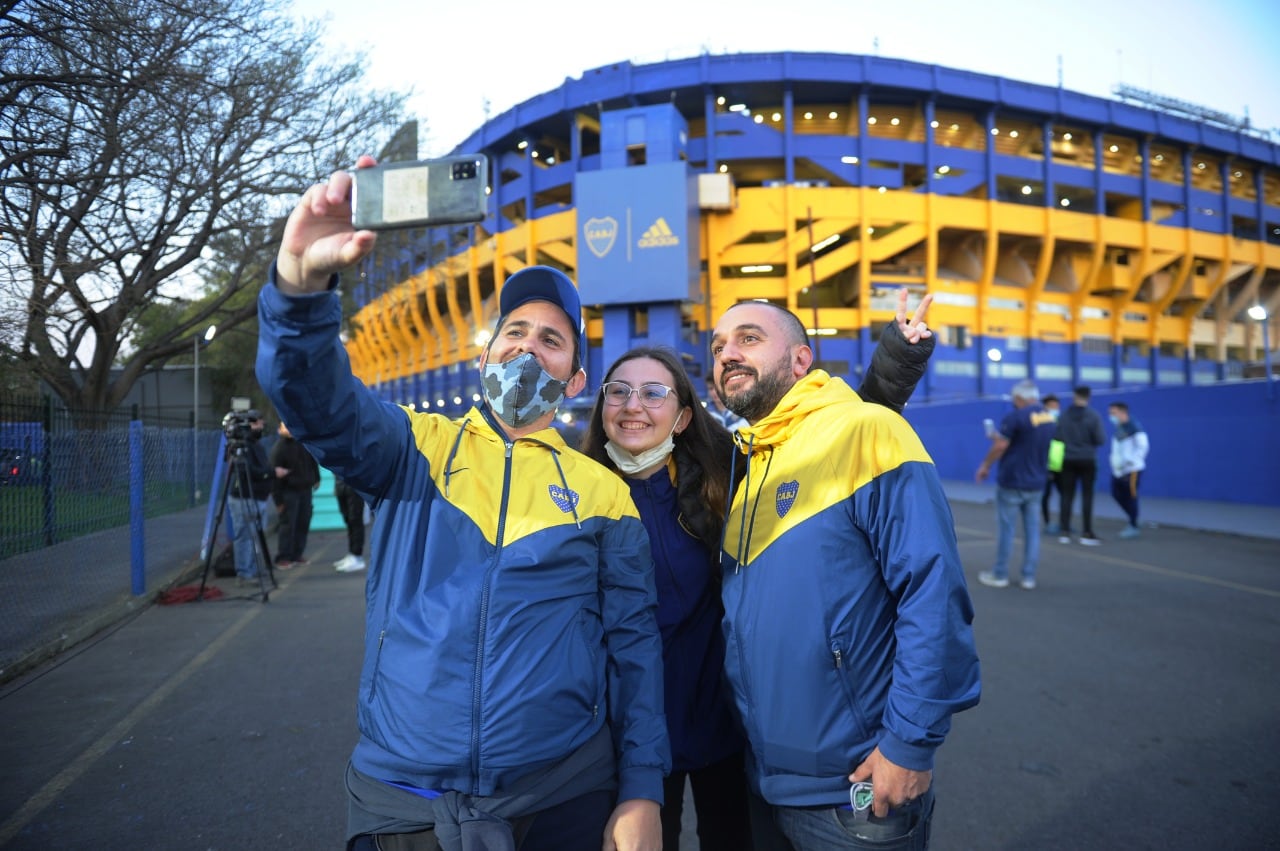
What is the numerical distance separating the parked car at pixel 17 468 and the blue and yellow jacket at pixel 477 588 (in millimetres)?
5749

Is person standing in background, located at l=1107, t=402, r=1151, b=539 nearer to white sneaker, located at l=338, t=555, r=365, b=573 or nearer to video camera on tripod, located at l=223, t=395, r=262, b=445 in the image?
white sneaker, located at l=338, t=555, r=365, b=573

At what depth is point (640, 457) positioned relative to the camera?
235 cm

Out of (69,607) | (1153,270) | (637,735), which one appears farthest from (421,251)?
(1153,270)

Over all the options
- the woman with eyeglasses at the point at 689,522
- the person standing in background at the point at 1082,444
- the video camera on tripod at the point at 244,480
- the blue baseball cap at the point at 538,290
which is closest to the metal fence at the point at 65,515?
the video camera on tripod at the point at 244,480

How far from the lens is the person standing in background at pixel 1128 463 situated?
409 inches

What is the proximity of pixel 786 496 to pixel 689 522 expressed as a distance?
0.47m

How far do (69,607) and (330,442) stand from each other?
673cm

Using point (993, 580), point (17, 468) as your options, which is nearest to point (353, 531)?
point (17, 468)

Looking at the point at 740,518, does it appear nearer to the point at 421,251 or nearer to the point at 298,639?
the point at 298,639

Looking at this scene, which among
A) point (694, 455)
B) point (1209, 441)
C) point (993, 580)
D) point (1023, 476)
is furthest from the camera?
point (1209, 441)

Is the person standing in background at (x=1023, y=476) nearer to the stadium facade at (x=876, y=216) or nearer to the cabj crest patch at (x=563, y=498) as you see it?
the cabj crest patch at (x=563, y=498)

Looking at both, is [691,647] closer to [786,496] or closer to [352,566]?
[786,496]

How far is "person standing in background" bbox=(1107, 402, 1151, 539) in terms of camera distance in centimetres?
1038

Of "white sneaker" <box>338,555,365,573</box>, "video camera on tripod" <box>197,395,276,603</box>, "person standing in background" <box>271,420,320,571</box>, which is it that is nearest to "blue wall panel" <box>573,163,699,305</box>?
"person standing in background" <box>271,420,320,571</box>
